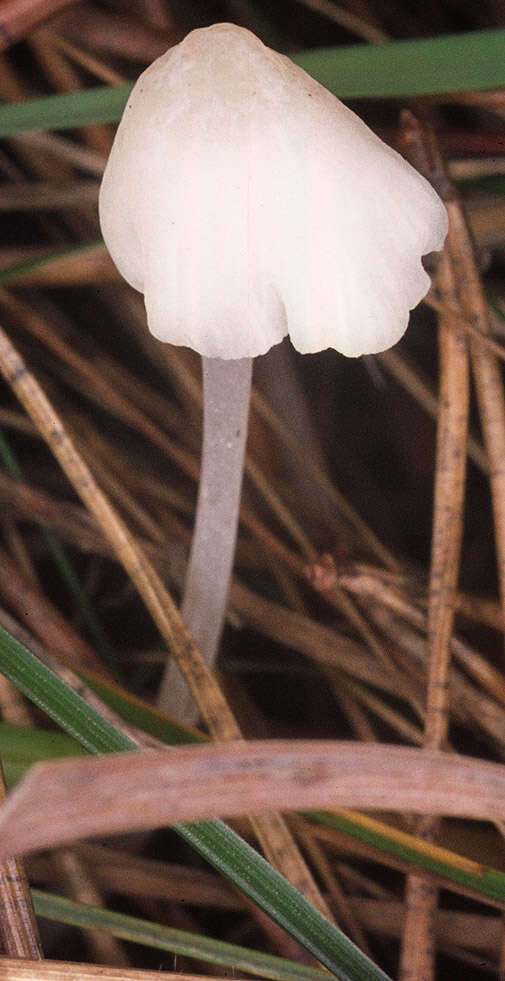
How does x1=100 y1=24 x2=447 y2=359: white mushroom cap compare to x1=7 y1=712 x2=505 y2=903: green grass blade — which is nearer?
x1=100 y1=24 x2=447 y2=359: white mushroom cap

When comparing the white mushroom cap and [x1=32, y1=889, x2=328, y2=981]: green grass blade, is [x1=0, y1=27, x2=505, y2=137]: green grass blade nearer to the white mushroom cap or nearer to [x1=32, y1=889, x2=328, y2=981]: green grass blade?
the white mushroom cap

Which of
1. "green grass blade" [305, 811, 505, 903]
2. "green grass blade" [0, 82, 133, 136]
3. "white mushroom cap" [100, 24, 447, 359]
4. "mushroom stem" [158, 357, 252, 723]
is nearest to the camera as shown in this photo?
"white mushroom cap" [100, 24, 447, 359]

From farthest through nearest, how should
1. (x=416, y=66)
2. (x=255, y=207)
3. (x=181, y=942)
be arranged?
(x=416, y=66), (x=181, y=942), (x=255, y=207)

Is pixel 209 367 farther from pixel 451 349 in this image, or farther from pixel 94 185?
pixel 94 185

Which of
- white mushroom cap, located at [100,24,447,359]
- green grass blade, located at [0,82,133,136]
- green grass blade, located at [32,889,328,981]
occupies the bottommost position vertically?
green grass blade, located at [32,889,328,981]

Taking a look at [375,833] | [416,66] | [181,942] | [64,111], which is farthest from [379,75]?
[181,942]

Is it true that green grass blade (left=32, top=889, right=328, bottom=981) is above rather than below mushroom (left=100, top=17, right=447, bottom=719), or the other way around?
below

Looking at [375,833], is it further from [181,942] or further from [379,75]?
[379,75]

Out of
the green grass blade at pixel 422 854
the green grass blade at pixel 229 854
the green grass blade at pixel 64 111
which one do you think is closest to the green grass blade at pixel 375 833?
the green grass blade at pixel 422 854

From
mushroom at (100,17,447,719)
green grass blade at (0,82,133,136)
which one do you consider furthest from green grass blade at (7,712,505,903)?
green grass blade at (0,82,133,136)
